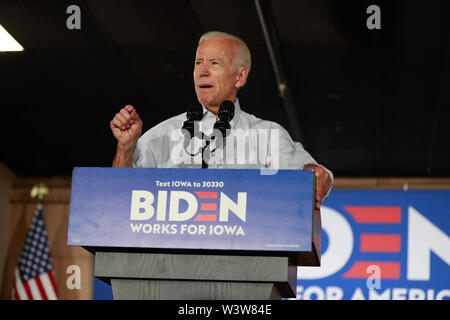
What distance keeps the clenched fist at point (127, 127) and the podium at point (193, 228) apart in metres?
0.25

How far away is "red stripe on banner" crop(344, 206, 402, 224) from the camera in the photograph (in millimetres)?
7184

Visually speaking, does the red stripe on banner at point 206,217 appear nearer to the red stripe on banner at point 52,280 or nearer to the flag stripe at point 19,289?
the red stripe on banner at point 52,280

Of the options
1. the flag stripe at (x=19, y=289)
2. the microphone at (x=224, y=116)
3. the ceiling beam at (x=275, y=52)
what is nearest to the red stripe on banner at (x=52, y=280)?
the flag stripe at (x=19, y=289)

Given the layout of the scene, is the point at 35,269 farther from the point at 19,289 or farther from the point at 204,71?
the point at 204,71

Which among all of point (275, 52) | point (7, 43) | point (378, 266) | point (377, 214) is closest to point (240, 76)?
point (275, 52)

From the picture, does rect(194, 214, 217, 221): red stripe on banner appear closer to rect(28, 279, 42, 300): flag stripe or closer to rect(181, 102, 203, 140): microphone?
rect(181, 102, 203, 140): microphone

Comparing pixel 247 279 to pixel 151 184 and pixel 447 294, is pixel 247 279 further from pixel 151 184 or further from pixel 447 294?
pixel 447 294

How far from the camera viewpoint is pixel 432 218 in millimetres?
7164

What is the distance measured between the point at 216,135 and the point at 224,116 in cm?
6

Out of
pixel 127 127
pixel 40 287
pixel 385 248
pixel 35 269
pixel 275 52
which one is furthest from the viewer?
pixel 35 269

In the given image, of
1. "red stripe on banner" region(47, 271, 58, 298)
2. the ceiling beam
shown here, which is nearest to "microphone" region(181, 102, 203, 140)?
the ceiling beam

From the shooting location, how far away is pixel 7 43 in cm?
543
